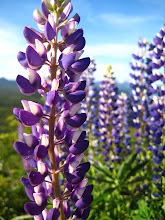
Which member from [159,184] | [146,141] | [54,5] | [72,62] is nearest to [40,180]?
[72,62]

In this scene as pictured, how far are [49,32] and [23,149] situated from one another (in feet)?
2.29

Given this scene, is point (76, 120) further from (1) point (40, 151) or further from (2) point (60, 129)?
(1) point (40, 151)

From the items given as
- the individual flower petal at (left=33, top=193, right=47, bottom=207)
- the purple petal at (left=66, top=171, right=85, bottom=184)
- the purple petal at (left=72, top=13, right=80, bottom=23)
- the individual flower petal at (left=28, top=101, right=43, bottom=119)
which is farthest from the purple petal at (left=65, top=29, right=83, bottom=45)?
the individual flower petal at (left=33, top=193, right=47, bottom=207)

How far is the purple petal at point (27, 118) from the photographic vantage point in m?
1.39

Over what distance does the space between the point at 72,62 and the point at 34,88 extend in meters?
0.27

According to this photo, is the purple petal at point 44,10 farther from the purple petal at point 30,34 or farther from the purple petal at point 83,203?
the purple petal at point 83,203

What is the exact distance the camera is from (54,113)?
4.86 ft

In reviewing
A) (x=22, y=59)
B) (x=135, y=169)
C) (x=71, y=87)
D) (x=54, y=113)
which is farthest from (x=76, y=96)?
(x=135, y=169)

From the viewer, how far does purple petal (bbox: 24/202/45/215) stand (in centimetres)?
139

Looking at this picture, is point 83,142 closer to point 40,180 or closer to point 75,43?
point 40,180

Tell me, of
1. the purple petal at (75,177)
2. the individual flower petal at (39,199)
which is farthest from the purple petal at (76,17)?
the individual flower petal at (39,199)

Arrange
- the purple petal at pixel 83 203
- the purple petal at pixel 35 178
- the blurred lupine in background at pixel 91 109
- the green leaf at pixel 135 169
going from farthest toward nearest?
the blurred lupine in background at pixel 91 109
the green leaf at pixel 135 169
the purple petal at pixel 83 203
the purple petal at pixel 35 178

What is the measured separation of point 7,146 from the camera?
7.57m

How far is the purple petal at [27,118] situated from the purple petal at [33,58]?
28 cm
